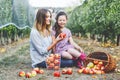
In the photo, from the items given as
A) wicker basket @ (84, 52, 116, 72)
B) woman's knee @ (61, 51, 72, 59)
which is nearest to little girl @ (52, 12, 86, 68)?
woman's knee @ (61, 51, 72, 59)

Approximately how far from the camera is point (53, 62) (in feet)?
24.1

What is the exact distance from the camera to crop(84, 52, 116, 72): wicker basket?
7043mm

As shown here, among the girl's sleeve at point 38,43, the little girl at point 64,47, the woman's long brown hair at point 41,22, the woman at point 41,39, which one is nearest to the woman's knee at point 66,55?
the little girl at point 64,47

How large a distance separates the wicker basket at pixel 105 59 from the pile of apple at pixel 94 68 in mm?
78

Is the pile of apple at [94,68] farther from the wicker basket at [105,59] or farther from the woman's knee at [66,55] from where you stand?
the woman's knee at [66,55]

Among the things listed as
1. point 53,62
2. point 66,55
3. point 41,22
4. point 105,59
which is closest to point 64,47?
point 66,55

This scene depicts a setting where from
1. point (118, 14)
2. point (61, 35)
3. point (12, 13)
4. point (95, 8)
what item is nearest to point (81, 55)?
point (61, 35)

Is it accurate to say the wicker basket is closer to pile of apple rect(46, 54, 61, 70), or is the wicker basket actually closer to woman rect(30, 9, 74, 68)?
pile of apple rect(46, 54, 61, 70)

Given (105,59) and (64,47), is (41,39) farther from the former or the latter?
(105,59)

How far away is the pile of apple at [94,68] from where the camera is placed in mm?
6891

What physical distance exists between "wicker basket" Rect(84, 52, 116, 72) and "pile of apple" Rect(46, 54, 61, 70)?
66 cm

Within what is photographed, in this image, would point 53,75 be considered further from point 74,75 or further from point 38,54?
point 38,54

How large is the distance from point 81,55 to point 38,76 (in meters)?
1.33

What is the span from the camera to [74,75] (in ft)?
22.0
